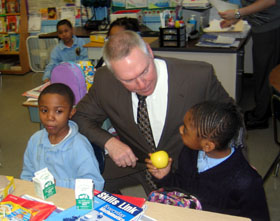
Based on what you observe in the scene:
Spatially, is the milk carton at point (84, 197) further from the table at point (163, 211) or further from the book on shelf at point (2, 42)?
the book on shelf at point (2, 42)

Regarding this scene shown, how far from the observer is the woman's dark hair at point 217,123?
1.41 metres

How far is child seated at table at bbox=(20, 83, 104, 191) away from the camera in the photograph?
5.53ft

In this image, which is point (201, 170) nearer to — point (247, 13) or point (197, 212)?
point (197, 212)

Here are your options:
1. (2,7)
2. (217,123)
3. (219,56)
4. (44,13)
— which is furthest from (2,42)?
(217,123)

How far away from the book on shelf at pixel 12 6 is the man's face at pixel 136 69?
5346 millimetres

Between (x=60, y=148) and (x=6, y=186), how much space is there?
40 cm

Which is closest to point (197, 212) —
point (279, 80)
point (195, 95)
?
point (195, 95)

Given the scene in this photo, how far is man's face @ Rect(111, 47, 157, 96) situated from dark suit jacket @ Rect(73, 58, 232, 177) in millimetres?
207

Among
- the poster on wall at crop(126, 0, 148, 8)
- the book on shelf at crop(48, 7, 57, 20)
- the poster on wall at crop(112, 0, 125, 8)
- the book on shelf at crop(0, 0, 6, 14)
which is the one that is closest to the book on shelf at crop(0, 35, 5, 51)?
the book on shelf at crop(0, 0, 6, 14)

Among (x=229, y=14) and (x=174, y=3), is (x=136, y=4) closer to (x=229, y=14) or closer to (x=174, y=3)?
(x=174, y=3)

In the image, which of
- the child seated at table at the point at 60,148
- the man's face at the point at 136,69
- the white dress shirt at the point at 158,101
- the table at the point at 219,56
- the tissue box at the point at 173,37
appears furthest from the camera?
the tissue box at the point at 173,37

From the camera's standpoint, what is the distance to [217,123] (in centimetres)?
140

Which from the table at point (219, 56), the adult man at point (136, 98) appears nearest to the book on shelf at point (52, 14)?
the table at point (219, 56)

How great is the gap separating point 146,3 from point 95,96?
3.76 m
